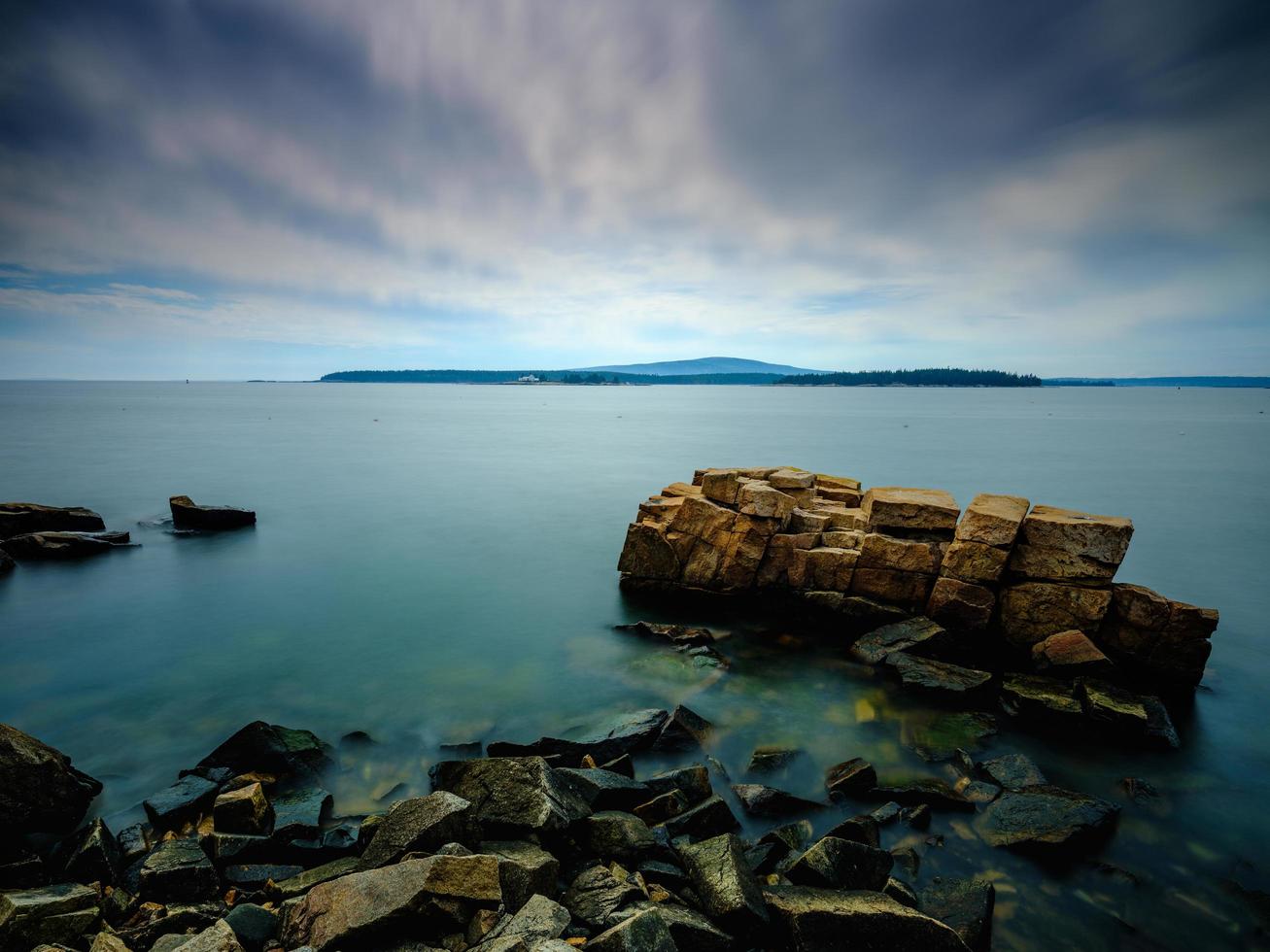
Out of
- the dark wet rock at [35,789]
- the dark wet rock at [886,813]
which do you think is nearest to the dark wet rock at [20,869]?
the dark wet rock at [35,789]

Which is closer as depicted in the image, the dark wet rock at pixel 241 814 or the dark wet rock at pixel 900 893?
the dark wet rock at pixel 900 893

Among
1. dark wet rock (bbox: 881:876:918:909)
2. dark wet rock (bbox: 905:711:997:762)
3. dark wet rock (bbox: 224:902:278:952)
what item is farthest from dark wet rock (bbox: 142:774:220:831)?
dark wet rock (bbox: 905:711:997:762)

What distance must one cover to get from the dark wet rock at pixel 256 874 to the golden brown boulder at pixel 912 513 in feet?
41.6

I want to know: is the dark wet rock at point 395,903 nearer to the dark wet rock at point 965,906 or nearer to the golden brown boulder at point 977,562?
the dark wet rock at point 965,906

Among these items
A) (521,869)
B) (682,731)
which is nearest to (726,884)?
(521,869)

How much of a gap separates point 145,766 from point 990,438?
224 feet

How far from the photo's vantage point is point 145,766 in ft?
30.1

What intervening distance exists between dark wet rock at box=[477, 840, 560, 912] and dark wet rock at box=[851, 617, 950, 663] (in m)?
8.55

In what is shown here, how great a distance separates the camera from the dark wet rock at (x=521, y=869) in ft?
18.5

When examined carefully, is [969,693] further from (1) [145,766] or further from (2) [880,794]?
(1) [145,766]

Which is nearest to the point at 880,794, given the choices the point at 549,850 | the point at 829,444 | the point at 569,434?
the point at 549,850

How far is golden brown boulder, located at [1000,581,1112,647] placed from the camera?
476 inches

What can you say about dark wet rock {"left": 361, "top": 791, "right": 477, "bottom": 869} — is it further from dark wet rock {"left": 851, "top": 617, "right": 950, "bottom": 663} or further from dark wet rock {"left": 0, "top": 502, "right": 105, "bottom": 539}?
dark wet rock {"left": 0, "top": 502, "right": 105, "bottom": 539}

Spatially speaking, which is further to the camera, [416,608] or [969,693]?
[416,608]
